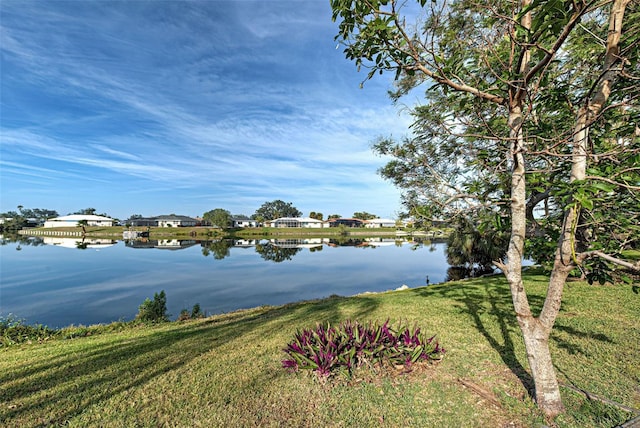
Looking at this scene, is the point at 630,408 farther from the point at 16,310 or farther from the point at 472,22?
the point at 16,310

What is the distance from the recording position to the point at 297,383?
12.1 feet

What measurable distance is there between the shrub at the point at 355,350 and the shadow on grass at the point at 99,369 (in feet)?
6.87

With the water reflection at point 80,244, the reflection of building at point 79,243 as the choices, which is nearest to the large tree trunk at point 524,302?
the water reflection at point 80,244

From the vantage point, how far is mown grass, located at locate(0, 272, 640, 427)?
3.03m

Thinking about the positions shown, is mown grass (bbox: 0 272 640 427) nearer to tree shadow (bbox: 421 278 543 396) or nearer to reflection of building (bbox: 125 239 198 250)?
tree shadow (bbox: 421 278 543 396)

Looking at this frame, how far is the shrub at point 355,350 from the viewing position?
3.81m

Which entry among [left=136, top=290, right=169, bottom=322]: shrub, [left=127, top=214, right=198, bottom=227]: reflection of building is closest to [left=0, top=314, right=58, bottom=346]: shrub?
[left=136, top=290, right=169, bottom=322]: shrub

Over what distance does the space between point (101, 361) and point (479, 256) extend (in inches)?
764

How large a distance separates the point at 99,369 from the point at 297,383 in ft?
10.6

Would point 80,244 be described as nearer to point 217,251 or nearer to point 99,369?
point 217,251

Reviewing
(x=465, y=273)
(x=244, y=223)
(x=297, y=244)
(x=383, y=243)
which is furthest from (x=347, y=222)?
(x=465, y=273)

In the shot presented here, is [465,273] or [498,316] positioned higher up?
[498,316]

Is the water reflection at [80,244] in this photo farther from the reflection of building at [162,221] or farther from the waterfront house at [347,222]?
the waterfront house at [347,222]

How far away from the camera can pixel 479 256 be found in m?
18.5
